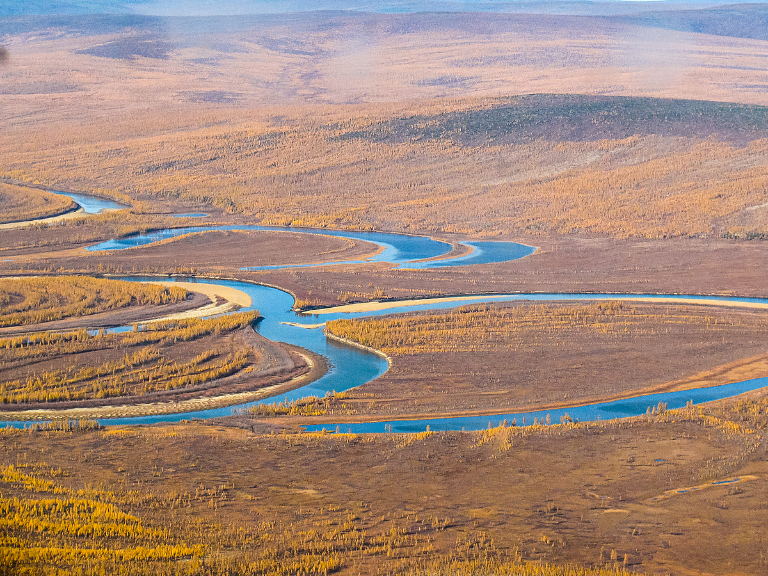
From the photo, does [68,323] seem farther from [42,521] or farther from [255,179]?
[255,179]

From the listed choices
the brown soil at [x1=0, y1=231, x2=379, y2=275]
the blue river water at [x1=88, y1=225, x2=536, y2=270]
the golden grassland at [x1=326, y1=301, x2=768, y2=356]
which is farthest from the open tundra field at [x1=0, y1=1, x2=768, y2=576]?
→ the blue river water at [x1=88, y1=225, x2=536, y2=270]

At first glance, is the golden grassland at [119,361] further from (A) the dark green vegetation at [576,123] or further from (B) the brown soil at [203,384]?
(A) the dark green vegetation at [576,123]

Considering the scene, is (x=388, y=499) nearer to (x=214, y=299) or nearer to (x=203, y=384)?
(x=203, y=384)

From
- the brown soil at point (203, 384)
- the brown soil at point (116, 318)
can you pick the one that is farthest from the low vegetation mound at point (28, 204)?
the brown soil at point (203, 384)

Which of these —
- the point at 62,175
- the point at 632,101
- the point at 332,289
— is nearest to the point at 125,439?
the point at 332,289

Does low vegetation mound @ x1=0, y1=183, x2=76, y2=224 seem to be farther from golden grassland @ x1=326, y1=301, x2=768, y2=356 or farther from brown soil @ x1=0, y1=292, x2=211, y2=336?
golden grassland @ x1=326, y1=301, x2=768, y2=356

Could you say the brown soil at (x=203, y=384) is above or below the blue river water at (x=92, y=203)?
above
